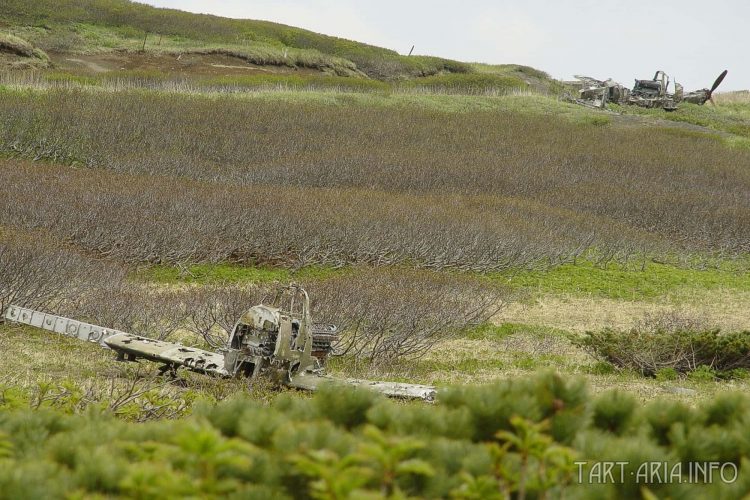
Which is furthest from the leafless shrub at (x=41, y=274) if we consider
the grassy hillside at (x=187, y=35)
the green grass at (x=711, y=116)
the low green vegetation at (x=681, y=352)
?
the grassy hillside at (x=187, y=35)

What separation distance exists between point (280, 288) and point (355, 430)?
774 cm

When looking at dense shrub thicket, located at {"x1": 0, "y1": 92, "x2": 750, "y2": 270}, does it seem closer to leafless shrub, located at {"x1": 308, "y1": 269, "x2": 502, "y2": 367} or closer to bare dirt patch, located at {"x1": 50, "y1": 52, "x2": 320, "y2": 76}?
leafless shrub, located at {"x1": 308, "y1": 269, "x2": 502, "y2": 367}

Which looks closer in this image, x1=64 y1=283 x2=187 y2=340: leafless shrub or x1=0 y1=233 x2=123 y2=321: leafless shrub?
x1=64 y1=283 x2=187 y2=340: leafless shrub

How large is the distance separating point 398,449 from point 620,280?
911 inches

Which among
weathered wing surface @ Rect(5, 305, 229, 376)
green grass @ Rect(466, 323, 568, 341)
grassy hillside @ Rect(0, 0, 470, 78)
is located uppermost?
grassy hillside @ Rect(0, 0, 470, 78)

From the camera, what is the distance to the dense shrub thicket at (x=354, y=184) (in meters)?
24.9

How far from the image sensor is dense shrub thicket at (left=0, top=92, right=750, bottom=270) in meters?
24.9

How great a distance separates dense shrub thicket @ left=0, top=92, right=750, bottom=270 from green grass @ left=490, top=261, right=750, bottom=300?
1.12 meters

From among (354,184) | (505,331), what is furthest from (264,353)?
(354,184)

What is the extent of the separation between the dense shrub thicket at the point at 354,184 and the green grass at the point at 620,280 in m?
1.12

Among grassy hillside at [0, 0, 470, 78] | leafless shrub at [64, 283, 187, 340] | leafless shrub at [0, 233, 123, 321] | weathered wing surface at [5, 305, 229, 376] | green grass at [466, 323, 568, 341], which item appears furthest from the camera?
grassy hillside at [0, 0, 470, 78]

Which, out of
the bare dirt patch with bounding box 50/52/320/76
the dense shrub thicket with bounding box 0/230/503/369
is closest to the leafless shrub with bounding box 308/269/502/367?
the dense shrub thicket with bounding box 0/230/503/369

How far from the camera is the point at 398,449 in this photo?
3.07 meters

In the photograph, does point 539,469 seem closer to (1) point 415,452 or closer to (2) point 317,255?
(1) point 415,452
